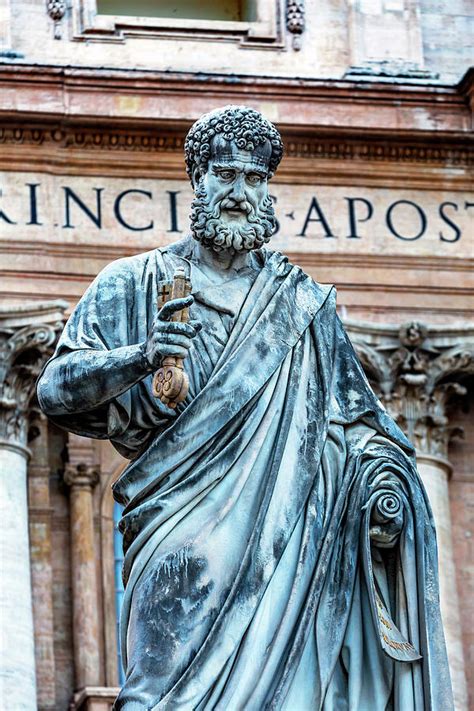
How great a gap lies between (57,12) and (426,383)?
461 cm

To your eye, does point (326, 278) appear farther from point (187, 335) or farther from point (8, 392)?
point (187, 335)

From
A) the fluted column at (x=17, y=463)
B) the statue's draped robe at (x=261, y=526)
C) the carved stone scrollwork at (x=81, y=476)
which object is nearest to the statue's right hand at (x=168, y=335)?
the statue's draped robe at (x=261, y=526)

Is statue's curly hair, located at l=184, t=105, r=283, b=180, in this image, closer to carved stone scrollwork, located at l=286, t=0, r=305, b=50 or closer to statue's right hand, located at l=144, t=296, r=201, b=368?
statue's right hand, located at l=144, t=296, r=201, b=368

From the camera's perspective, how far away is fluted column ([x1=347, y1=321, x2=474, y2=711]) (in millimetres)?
26469

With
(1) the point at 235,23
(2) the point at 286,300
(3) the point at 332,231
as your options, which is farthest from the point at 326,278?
(2) the point at 286,300

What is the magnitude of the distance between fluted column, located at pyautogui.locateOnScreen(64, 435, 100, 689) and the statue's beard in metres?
16.7

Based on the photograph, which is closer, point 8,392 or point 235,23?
point 8,392

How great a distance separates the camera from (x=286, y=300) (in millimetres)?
8961

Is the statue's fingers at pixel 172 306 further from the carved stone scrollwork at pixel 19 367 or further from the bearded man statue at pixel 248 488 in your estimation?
the carved stone scrollwork at pixel 19 367

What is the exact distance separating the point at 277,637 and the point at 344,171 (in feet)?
61.7

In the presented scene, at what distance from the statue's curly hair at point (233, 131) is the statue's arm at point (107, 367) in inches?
25.0

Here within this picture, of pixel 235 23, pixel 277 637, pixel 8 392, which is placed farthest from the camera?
pixel 235 23

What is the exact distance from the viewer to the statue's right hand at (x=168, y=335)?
842 cm

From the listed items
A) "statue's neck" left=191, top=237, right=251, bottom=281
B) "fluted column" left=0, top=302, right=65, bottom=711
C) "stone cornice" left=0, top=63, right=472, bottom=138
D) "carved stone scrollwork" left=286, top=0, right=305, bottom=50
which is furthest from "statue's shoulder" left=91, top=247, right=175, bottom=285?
"carved stone scrollwork" left=286, top=0, right=305, bottom=50
